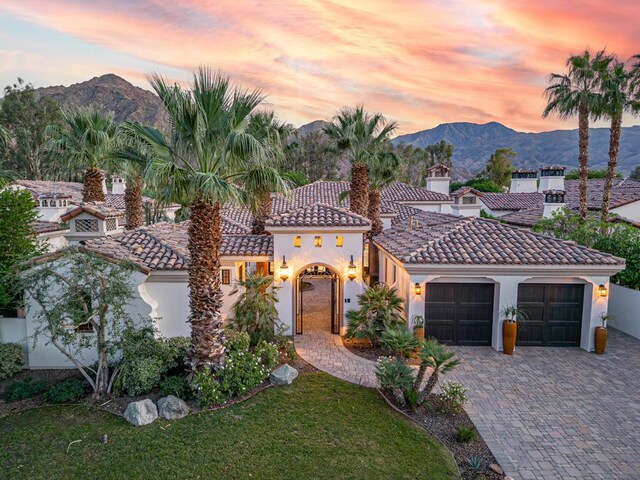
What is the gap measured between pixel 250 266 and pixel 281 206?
1194cm

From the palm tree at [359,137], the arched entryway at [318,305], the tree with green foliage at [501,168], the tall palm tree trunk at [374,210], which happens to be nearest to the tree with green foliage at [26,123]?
the arched entryway at [318,305]

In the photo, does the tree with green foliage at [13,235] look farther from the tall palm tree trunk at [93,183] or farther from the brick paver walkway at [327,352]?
the brick paver walkway at [327,352]

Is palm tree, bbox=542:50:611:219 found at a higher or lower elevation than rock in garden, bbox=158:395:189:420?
higher

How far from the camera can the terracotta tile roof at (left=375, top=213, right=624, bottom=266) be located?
13.9 metres

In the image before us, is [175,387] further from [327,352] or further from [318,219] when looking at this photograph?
[318,219]

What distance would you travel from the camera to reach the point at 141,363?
34.1 feet

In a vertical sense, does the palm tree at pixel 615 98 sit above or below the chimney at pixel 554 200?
above

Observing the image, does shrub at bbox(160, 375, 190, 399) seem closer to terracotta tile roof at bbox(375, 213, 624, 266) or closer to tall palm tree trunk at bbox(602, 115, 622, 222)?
terracotta tile roof at bbox(375, 213, 624, 266)

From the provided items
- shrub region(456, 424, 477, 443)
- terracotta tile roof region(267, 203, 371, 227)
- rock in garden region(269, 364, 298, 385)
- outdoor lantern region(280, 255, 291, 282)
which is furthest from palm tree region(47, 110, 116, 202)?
shrub region(456, 424, 477, 443)

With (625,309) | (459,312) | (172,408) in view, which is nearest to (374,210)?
(459,312)

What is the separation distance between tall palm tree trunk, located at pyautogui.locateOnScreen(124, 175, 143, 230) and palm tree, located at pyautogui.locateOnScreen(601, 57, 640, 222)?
27720 millimetres

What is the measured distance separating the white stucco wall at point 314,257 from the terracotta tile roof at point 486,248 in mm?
1878

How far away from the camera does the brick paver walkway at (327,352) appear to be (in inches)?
484

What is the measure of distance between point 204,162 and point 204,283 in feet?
11.3
